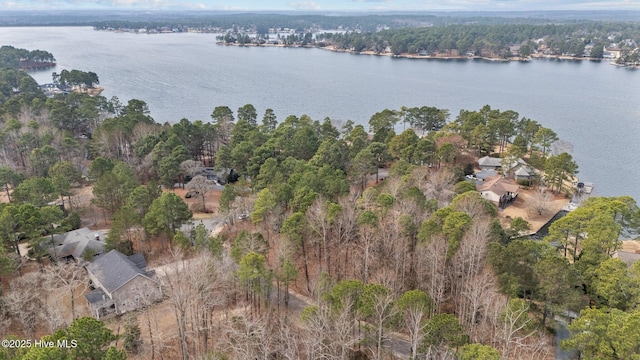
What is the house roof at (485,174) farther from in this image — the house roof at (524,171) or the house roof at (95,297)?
the house roof at (95,297)

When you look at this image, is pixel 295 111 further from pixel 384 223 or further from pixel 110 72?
pixel 110 72

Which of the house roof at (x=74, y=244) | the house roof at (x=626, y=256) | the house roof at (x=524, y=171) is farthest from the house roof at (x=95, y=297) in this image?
the house roof at (x=524, y=171)

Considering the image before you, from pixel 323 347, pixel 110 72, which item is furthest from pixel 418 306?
pixel 110 72

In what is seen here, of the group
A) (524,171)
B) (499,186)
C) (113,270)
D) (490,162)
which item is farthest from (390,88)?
(113,270)

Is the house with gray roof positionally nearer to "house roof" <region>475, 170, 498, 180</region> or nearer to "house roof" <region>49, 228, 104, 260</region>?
"house roof" <region>49, 228, 104, 260</region>

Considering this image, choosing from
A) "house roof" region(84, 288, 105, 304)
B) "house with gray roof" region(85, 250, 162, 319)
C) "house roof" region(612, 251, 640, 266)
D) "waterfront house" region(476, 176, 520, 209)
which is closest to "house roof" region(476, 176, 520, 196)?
"waterfront house" region(476, 176, 520, 209)

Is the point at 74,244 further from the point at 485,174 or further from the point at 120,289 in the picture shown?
the point at 485,174
